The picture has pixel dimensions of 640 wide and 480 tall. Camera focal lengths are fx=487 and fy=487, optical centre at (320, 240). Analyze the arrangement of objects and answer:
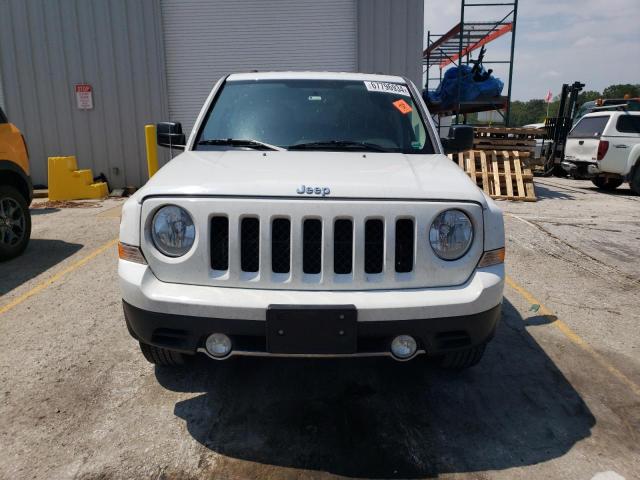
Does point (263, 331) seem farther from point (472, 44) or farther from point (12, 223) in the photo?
point (472, 44)

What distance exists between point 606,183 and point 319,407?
1305cm

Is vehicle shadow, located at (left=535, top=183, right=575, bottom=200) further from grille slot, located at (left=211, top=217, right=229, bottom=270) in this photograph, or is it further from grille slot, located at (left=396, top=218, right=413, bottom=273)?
grille slot, located at (left=211, top=217, right=229, bottom=270)

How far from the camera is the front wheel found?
12.8m

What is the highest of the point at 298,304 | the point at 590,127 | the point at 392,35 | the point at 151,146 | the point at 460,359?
the point at 392,35

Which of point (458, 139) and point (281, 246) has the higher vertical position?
point (458, 139)

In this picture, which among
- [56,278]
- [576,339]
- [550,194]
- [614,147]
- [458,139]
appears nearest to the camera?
[576,339]

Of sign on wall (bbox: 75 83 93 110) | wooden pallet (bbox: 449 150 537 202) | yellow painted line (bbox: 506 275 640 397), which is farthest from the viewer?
sign on wall (bbox: 75 83 93 110)

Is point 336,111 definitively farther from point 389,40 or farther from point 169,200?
point 389,40

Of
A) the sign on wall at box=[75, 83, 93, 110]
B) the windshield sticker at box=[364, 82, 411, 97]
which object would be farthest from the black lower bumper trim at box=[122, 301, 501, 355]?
the sign on wall at box=[75, 83, 93, 110]

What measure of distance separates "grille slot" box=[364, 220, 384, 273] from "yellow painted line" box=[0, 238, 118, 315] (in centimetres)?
330

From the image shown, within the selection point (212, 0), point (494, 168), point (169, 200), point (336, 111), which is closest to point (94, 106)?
point (212, 0)

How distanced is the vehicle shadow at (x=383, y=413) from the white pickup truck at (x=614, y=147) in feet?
33.7

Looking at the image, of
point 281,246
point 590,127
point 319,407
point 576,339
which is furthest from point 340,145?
point 590,127

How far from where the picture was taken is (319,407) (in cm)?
257
